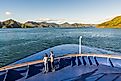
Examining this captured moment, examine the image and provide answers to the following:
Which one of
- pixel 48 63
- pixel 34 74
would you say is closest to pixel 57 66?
pixel 48 63

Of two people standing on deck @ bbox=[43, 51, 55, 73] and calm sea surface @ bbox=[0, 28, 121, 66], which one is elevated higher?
two people standing on deck @ bbox=[43, 51, 55, 73]

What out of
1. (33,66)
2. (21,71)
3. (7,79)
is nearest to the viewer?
(7,79)

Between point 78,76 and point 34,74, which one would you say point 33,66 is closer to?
point 34,74

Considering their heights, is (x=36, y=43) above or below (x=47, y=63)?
below

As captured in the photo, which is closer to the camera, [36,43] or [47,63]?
[47,63]

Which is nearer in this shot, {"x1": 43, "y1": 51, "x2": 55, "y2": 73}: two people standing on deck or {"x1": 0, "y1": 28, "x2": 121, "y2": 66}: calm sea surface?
{"x1": 43, "y1": 51, "x2": 55, "y2": 73}: two people standing on deck

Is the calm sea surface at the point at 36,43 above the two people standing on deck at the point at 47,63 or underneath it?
underneath

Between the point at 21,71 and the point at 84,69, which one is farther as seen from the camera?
the point at 84,69

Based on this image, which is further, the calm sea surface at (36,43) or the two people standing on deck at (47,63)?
the calm sea surface at (36,43)

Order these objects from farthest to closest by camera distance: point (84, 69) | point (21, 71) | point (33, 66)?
point (84, 69), point (33, 66), point (21, 71)

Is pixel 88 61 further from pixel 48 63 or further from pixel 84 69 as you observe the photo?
pixel 48 63

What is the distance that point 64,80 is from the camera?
328 inches

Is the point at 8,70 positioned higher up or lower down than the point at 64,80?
higher up

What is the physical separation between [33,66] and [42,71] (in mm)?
526
